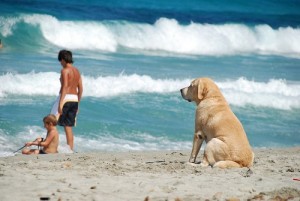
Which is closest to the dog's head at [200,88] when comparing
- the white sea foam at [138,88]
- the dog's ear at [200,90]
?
the dog's ear at [200,90]

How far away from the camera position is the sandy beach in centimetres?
701

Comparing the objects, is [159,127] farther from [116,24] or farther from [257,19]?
[257,19]

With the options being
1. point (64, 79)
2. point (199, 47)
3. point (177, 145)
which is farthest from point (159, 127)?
point (199, 47)

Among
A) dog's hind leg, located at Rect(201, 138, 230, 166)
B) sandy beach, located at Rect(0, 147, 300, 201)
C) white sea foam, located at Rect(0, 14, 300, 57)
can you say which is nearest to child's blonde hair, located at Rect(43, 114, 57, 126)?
sandy beach, located at Rect(0, 147, 300, 201)

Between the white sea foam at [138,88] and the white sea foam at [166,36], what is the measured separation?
26.1 feet

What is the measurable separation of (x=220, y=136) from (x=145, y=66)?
1435cm

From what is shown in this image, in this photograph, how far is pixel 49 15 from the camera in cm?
2916

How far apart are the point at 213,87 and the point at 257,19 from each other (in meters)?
31.1

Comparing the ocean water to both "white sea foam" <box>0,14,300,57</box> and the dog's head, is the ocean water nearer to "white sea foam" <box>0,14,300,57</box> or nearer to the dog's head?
"white sea foam" <box>0,14,300,57</box>

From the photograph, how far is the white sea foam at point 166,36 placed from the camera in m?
27.6

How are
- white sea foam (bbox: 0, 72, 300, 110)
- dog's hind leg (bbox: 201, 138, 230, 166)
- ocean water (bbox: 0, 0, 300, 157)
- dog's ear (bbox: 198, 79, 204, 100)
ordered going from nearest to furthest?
dog's hind leg (bbox: 201, 138, 230, 166)
dog's ear (bbox: 198, 79, 204, 100)
ocean water (bbox: 0, 0, 300, 157)
white sea foam (bbox: 0, 72, 300, 110)

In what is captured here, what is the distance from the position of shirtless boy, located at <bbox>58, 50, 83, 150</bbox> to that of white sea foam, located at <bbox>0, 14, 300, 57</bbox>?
15435mm

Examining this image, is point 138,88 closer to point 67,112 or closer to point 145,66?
point 145,66

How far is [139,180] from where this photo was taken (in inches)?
305
